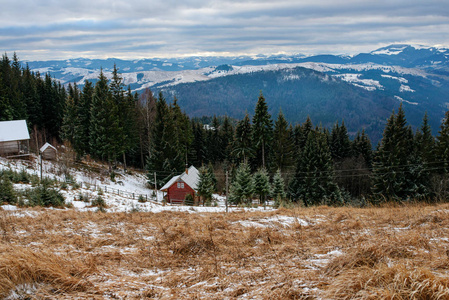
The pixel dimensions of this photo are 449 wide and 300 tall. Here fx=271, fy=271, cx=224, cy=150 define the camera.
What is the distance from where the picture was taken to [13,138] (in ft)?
121

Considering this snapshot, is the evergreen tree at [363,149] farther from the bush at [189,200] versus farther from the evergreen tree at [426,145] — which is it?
the bush at [189,200]

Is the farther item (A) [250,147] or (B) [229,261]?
(A) [250,147]

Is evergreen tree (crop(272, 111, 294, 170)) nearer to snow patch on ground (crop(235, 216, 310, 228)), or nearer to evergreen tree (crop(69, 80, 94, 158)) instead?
evergreen tree (crop(69, 80, 94, 158))

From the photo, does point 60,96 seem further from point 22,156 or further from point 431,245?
point 431,245

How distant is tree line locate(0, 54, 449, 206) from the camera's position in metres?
35.0

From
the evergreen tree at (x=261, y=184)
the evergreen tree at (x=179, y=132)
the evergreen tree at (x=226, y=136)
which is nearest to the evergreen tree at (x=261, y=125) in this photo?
the evergreen tree at (x=261, y=184)

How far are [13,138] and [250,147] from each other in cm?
3340

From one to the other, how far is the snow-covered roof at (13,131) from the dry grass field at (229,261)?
36.8 metres

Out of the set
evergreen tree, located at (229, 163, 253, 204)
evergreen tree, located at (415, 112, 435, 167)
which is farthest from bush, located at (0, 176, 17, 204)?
evergreen tree, located at (415, 112, 435, 167)

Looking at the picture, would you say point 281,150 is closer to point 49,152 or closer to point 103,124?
point 103,124

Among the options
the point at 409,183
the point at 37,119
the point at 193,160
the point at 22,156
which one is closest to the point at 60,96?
the point at 37,119

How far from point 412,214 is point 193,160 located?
53697 mm

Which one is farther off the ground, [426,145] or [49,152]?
[49,152]

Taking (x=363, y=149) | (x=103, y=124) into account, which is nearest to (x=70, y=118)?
(x=103, y=124)
